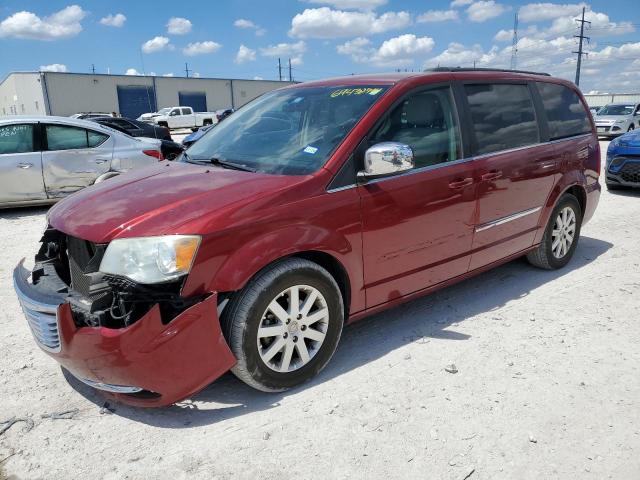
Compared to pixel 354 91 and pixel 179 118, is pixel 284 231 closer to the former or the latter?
pixel 354 91

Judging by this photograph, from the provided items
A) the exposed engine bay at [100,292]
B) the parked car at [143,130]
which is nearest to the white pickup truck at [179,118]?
the parked car at [143,130]

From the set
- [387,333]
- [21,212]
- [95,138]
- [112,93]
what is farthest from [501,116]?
[112,93]

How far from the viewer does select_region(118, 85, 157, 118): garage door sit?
1974 inches

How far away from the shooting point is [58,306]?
8.40ft

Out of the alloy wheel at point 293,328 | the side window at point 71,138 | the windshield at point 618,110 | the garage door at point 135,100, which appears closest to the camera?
the alloy wheel at point 293,328

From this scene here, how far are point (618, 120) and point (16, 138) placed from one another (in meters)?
20.2

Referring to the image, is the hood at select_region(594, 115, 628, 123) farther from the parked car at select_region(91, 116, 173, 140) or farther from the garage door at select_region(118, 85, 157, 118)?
the garage door at select_region(118, 85, 157, 118)

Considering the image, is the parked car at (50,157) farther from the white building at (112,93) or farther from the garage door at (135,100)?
the garage door at (135,100)

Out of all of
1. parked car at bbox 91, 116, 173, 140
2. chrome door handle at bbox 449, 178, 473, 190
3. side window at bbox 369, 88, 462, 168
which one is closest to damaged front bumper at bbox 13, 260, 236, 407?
side window at bbox 369, 88, 462, 168

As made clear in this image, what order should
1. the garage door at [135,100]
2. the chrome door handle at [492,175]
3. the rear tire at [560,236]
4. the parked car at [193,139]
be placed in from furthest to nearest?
1. the garage door at [135,100]
2. the rear tire at [560,236]
3. the parked car at [193,139]
4. the chrome door handle at [492,175]

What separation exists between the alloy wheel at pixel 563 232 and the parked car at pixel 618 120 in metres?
17.1

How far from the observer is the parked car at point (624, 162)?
28.1 feet

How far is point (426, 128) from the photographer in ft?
11.6

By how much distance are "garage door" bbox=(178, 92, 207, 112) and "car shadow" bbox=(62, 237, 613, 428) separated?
175ft
